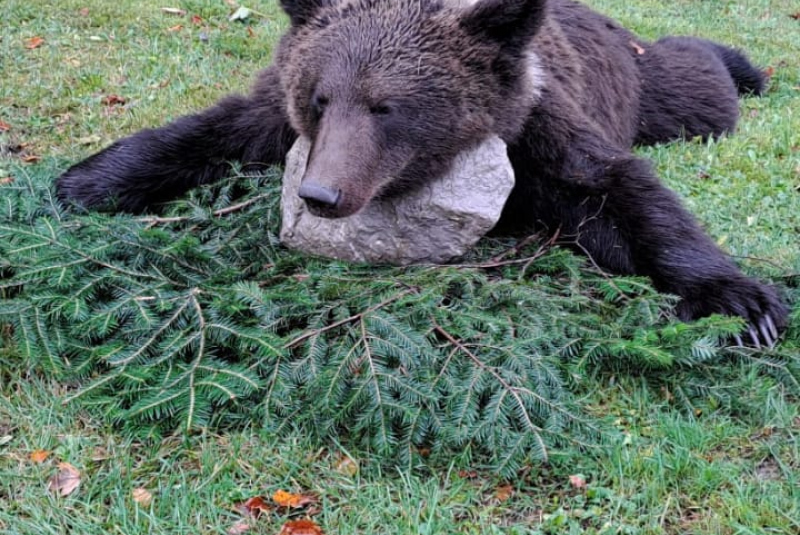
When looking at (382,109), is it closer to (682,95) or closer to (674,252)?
(674,252)

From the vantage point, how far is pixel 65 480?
255 centimetres

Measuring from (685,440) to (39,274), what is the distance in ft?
8.32

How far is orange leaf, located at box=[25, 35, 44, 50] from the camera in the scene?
21.8 ft

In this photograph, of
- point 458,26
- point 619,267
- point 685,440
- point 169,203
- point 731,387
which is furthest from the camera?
point 169,203

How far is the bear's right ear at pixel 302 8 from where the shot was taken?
3.63m

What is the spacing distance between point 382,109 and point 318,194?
54cm

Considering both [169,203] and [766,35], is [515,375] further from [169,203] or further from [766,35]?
[766,35]

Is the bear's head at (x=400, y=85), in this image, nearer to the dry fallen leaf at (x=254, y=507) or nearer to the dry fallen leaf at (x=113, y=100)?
the dry fallen leaf at (x=254, y=507)

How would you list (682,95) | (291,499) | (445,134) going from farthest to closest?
1. (682,95)
2. (445,134)
3. (291,499)

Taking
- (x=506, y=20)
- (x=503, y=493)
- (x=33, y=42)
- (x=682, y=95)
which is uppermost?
(x=506, y=20)

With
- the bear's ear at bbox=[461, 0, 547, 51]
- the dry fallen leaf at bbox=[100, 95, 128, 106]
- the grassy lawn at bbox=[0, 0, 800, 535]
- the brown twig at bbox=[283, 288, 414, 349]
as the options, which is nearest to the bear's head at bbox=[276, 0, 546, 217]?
the bear's ear at bbox=[461, 0, 547, 51]

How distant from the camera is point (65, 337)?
3084 millimetres

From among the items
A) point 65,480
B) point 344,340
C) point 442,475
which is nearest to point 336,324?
point 344,340

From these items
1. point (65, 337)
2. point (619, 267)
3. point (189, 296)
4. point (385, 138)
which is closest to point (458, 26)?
point (385, 138)
